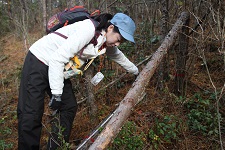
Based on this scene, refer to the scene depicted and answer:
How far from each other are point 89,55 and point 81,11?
0.60m

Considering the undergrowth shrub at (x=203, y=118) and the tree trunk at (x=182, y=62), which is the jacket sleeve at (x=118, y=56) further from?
the undergrowth shrub at (x=203, y=118)

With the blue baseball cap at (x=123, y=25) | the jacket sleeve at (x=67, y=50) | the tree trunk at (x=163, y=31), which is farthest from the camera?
the tree trunk at (x=163, y=31)

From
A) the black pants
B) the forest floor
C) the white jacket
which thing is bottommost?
the forest floor

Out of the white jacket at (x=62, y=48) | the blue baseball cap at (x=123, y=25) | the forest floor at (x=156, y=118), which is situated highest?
the blue baseball cap at (x=123, y=25)

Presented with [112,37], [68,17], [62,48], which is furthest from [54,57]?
[112,37]

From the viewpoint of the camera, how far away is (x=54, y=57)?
209 cm

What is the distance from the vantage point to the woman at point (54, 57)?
82.7 inches

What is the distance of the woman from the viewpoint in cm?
210

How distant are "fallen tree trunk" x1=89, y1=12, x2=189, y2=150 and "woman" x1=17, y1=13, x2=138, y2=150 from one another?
1.70 feet

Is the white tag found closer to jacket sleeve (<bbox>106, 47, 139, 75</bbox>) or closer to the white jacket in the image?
jacket sleeve (<bbox>106, 47, 139, 75</bbox>)

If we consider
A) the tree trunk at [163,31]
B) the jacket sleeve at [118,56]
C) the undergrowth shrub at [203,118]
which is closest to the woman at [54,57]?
the jacket sleeve at [118,56]

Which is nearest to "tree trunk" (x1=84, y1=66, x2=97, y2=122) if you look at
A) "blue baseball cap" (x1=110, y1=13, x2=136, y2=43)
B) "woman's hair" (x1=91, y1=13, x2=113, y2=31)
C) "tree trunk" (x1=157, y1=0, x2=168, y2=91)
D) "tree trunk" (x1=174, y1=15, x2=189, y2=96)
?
"woman's hair" (x1=91, y1=13, x2=113, y2=31)

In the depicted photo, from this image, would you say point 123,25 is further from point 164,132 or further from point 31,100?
point 164,132

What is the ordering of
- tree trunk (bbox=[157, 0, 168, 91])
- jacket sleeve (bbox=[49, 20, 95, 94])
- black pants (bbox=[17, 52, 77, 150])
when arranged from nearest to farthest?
1. jacket sleeve (bbox=[49, 20, 95, 94])
2. black pants (bbox=[17, 52, 77, 150])
3. tree trunk (bbox=[157, 0, 168, 91])
